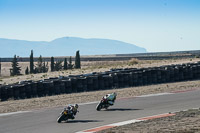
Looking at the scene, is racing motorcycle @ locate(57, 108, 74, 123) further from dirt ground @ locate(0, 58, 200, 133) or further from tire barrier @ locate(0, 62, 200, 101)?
tire barrier @ locate(0, 62, 200, 101)

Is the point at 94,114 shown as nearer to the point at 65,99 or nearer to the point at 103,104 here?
the point at 103,104

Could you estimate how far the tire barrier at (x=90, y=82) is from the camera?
77.3ft

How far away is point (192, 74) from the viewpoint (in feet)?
102

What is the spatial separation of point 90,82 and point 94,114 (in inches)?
392

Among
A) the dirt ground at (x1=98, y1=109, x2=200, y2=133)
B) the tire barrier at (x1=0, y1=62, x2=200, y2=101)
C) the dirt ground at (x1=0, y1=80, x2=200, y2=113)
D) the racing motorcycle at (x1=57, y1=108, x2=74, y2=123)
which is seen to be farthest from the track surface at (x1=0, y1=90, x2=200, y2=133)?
the tire barrier at (x1=0, y1=62, x2=200, y2=101)

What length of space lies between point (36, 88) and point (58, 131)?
11.5 meters

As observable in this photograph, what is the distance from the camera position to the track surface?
13.8 metres

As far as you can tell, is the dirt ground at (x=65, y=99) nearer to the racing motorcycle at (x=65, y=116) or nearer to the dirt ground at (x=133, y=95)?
the dirt ground at (x=133, y=95)

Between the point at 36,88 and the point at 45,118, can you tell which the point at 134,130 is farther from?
the point at 36,88

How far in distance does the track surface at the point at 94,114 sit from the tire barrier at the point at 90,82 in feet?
18.0

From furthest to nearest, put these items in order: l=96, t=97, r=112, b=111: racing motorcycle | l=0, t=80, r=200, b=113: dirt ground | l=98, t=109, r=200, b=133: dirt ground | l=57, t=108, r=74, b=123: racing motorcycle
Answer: l=0, t=80, r=200, b=113: dirt ground < l=96, t=97, r=112, b=111: racing motorcycle < l=57, t=108, r=74, b=123: racing motorcycle < l=98, t=109, r=200, b=133: dirt ground

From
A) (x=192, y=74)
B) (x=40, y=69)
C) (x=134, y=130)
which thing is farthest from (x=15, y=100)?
(x=40, y=69)

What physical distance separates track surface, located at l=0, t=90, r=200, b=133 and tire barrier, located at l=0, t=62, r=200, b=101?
5.49 meters

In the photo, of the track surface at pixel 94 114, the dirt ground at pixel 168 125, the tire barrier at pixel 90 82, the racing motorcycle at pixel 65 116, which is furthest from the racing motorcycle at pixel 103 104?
the tire barrier at pixel 90 82
